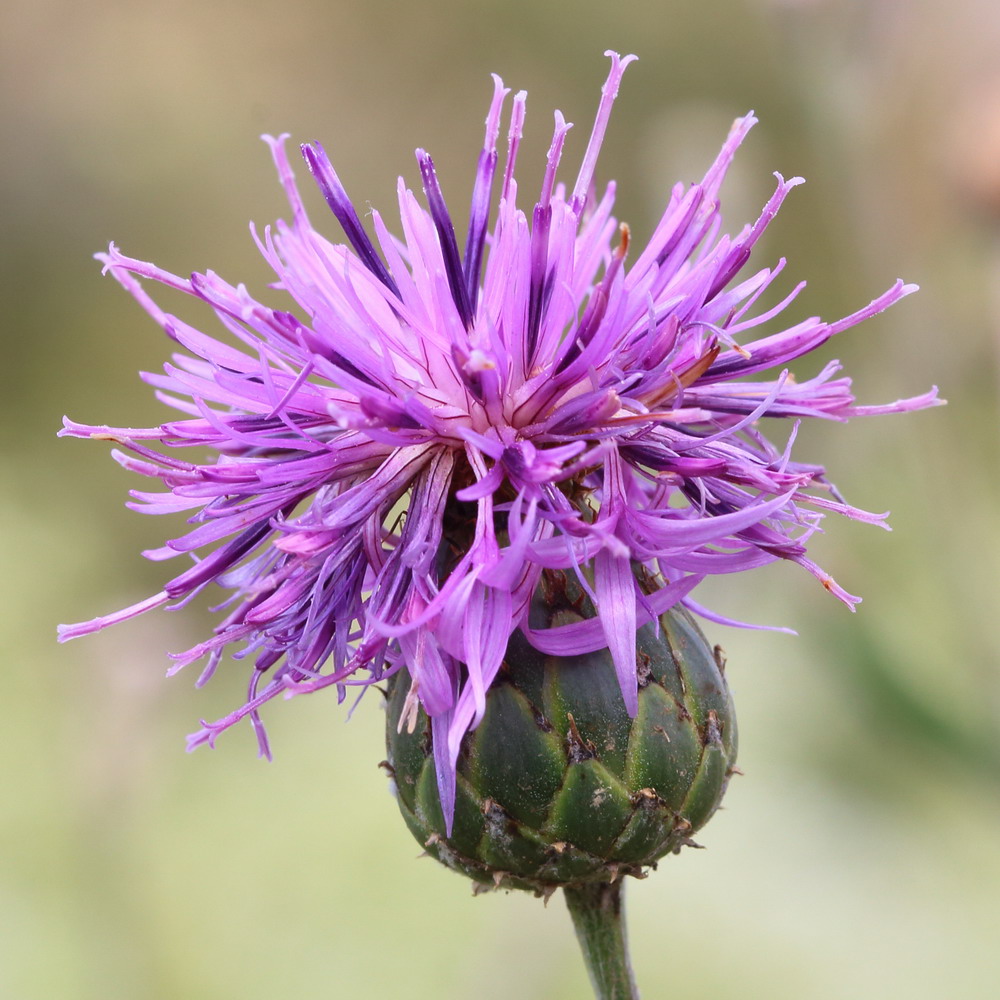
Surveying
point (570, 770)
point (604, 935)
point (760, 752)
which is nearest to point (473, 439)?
point (570, 770)

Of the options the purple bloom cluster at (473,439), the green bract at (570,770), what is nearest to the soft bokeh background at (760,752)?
the purple bloom cluster at (473,439)

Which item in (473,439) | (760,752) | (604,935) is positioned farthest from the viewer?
(760,752)

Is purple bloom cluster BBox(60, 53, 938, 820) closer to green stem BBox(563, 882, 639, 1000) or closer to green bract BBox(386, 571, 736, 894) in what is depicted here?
green bract BBox(386, 571, 736, 894)

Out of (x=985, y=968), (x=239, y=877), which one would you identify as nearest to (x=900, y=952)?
(x=985, y=968)

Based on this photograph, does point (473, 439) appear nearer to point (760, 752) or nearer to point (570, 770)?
point (570, 770)

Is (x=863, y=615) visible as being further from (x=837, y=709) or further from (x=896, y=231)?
(x=896, y=231)

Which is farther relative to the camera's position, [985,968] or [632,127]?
[632,127]
